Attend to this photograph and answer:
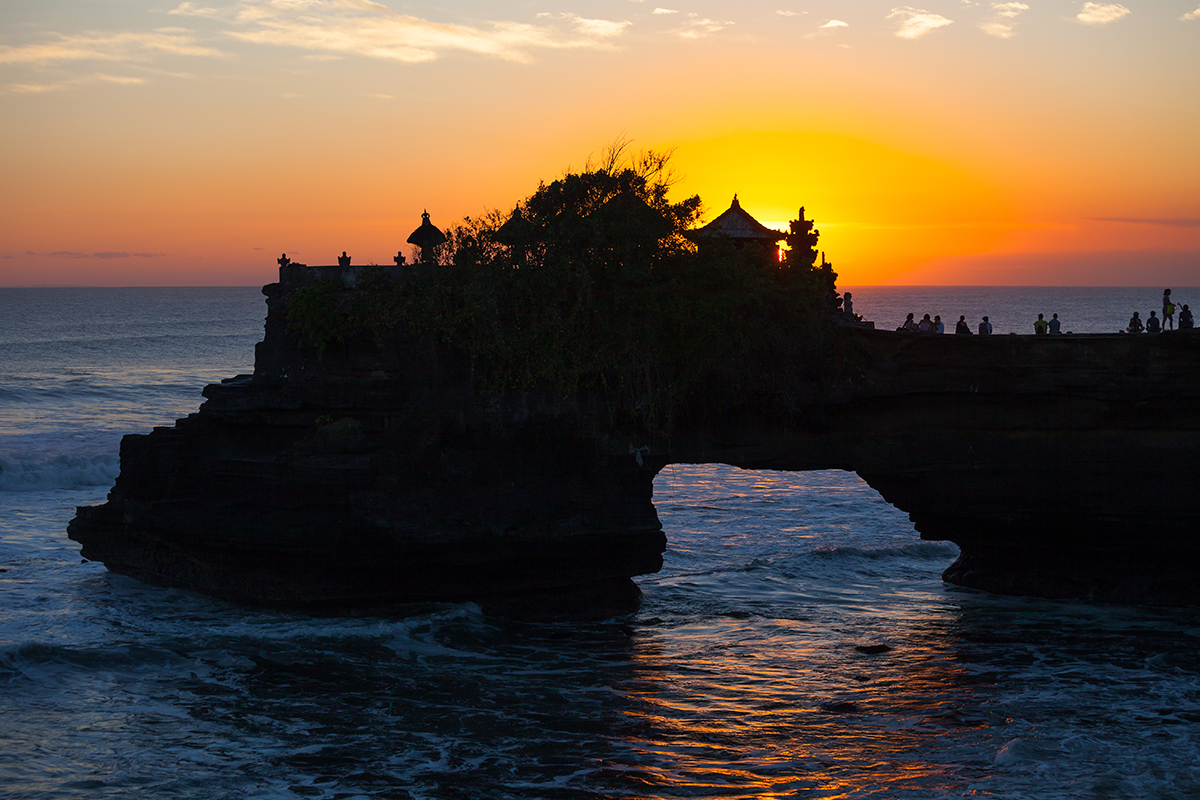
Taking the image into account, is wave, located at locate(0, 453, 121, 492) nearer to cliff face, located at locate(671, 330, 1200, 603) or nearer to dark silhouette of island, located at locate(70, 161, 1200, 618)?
dark silhouette of island, located at locate(70, 161, 1200, 618)

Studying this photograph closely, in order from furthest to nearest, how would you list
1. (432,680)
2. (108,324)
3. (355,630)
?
1. (108,324)
2. (355,630)
3. (432,680)

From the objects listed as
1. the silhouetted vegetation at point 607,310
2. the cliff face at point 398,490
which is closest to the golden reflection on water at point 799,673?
the cliff face at point 398,490

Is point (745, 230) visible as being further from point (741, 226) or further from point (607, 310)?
point (607, 310)

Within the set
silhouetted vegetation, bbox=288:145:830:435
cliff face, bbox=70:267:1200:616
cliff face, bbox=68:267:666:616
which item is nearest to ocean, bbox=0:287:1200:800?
cliff face, bbox=68:267:666:616

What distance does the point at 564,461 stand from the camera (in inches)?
649

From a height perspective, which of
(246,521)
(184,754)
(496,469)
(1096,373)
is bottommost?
(184,754)

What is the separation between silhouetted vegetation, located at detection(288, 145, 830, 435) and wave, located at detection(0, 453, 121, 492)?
54.6 feet

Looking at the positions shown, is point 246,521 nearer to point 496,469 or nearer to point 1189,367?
point 496,469

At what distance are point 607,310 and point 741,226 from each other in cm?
567

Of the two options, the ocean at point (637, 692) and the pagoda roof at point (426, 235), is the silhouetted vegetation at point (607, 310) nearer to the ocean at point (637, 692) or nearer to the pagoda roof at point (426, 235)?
the pagoda roof at point (426, 235)

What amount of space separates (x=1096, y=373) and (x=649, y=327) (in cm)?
760

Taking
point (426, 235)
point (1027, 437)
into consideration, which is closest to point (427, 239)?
point (426, 235)

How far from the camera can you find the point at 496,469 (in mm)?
16297

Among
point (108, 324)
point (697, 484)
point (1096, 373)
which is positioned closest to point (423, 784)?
point (1096, 373)
